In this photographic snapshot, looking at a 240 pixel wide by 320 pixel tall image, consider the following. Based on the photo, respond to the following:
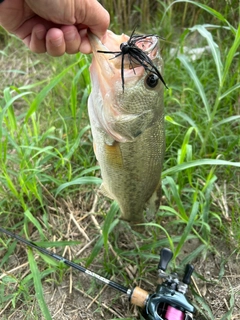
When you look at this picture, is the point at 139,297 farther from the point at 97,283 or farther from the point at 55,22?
the point at 55,22

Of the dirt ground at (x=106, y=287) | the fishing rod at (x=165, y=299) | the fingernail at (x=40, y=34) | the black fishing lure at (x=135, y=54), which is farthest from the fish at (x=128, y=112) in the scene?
the dirt ground at (x=106, y=287)

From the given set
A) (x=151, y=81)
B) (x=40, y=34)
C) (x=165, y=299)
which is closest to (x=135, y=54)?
(x=151, y=81)

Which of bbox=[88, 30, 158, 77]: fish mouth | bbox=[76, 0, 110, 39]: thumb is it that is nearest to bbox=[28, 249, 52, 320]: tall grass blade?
bbox=[88, 30, 158, 77]: fish mouth

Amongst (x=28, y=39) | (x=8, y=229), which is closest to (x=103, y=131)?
(x=28, y=39)

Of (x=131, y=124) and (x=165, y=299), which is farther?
(x=165, y=299)

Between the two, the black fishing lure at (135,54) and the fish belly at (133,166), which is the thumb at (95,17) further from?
→ the fish belly at (133,166)

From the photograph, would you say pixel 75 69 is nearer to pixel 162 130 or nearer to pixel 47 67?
pixel 47 67
